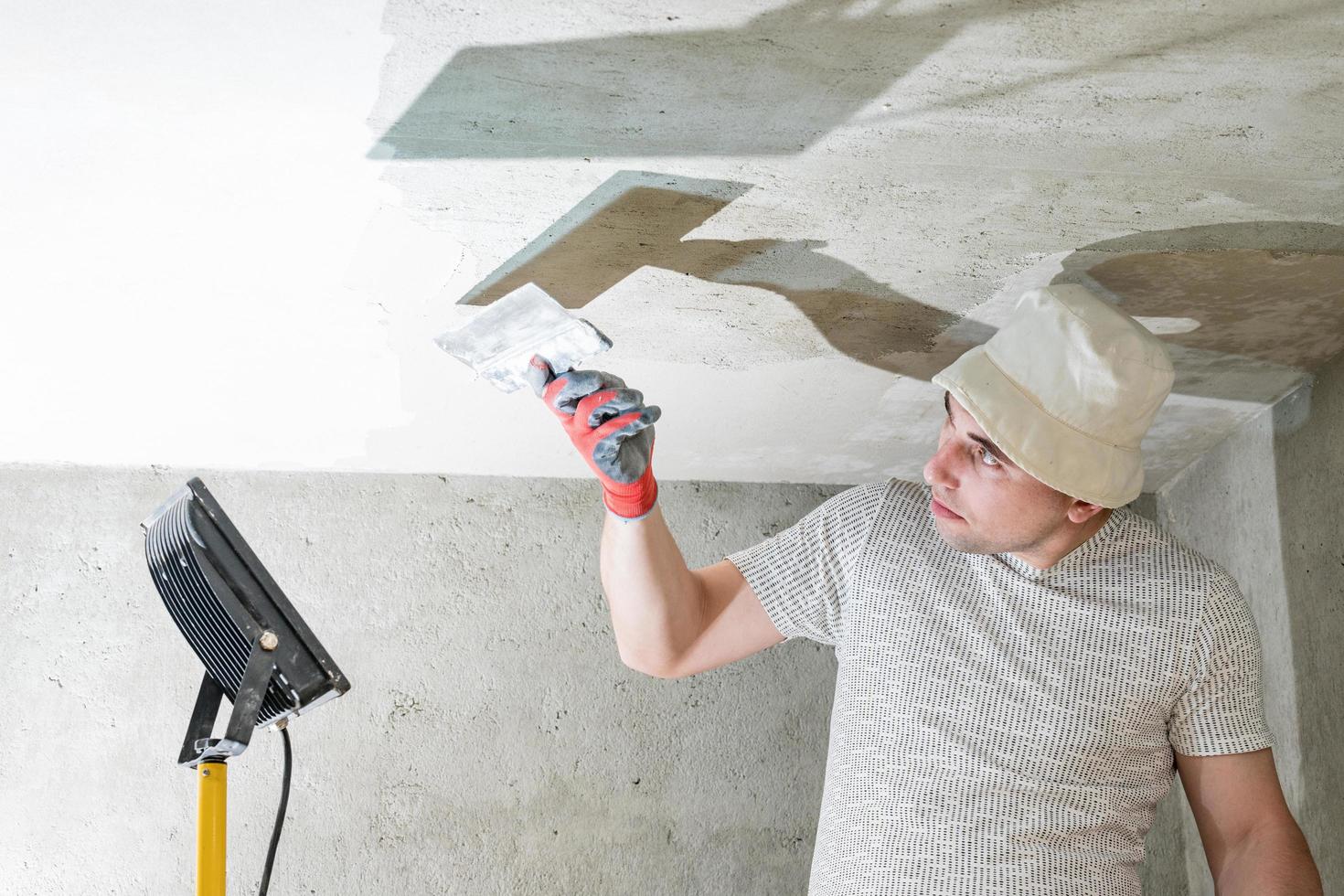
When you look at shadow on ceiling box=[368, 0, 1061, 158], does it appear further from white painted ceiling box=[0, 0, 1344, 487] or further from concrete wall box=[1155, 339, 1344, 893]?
concrete wall box=[1155, 339, 1344, 893]

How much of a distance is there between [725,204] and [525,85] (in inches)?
13.8

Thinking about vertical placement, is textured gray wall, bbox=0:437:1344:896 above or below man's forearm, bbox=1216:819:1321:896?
below

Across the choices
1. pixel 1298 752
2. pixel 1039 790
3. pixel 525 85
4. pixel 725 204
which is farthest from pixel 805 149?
pixel 1298 752

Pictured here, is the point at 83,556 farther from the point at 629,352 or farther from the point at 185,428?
the point at 629,352

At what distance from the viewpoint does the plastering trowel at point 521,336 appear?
5.00ft

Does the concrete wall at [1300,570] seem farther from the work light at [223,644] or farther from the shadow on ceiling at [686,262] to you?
the work light at [223,644]

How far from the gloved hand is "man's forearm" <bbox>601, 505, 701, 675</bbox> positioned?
0.10 metres

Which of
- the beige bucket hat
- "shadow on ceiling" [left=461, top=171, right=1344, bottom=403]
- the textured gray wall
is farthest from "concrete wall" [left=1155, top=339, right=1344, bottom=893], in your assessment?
the beige bucket hat

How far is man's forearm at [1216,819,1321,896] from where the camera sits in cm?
162

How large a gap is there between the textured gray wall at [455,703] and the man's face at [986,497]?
0.84 m

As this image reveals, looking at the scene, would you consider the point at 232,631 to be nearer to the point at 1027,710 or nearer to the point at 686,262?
the point at 686,262

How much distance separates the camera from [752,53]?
1.22m

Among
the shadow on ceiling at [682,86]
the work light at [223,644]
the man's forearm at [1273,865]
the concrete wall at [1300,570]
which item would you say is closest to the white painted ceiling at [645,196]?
the shadow on ceiling at [682,86]

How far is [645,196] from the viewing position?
4.87 ft
